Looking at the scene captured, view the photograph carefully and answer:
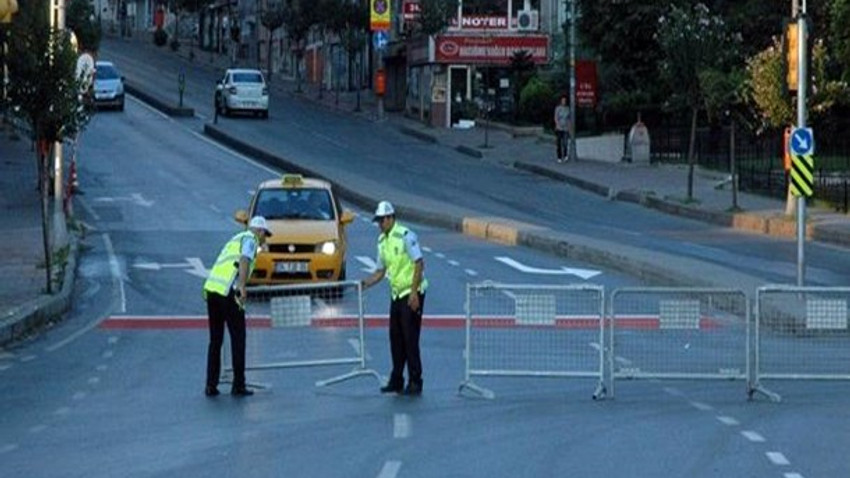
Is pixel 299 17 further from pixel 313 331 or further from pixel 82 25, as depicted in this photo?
pixel 313 331

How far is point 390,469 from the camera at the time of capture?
14.3m

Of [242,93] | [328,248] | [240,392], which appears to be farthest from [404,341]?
[242,93]

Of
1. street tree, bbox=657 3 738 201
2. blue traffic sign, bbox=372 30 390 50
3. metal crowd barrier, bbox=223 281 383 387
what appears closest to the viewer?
metal crowd barrier, bbox=223 281 383 387

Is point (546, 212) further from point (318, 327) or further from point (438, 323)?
point (318, 327)

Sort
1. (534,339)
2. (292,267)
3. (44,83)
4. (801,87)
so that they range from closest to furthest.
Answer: (534,339)
(801,87)
(44,83)
(292,267)

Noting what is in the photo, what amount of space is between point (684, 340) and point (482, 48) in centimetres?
5875

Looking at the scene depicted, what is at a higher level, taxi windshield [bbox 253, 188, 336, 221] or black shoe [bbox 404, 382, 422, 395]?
taxi windshield [bbox 253, 188, 336, 221]

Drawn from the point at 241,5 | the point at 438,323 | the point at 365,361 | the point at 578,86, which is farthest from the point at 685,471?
the point at 241,5

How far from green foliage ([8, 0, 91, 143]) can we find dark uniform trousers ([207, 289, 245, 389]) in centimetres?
1136

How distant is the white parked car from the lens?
252 feet

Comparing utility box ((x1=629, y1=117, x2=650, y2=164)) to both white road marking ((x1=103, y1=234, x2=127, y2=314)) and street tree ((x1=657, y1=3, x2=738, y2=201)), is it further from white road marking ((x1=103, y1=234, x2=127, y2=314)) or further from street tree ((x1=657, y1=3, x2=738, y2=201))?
white road marking ((x1=103, y1=234, x2=127, y2=314))

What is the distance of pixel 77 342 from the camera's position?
79.3ft

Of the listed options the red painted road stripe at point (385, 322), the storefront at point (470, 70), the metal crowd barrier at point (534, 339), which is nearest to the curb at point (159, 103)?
the storefront at point (470, 70)

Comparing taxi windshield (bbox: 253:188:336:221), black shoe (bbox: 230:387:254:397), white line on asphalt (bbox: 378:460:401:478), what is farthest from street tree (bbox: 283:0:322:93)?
white line on asphalt (bbox: 378:460:401:478)
